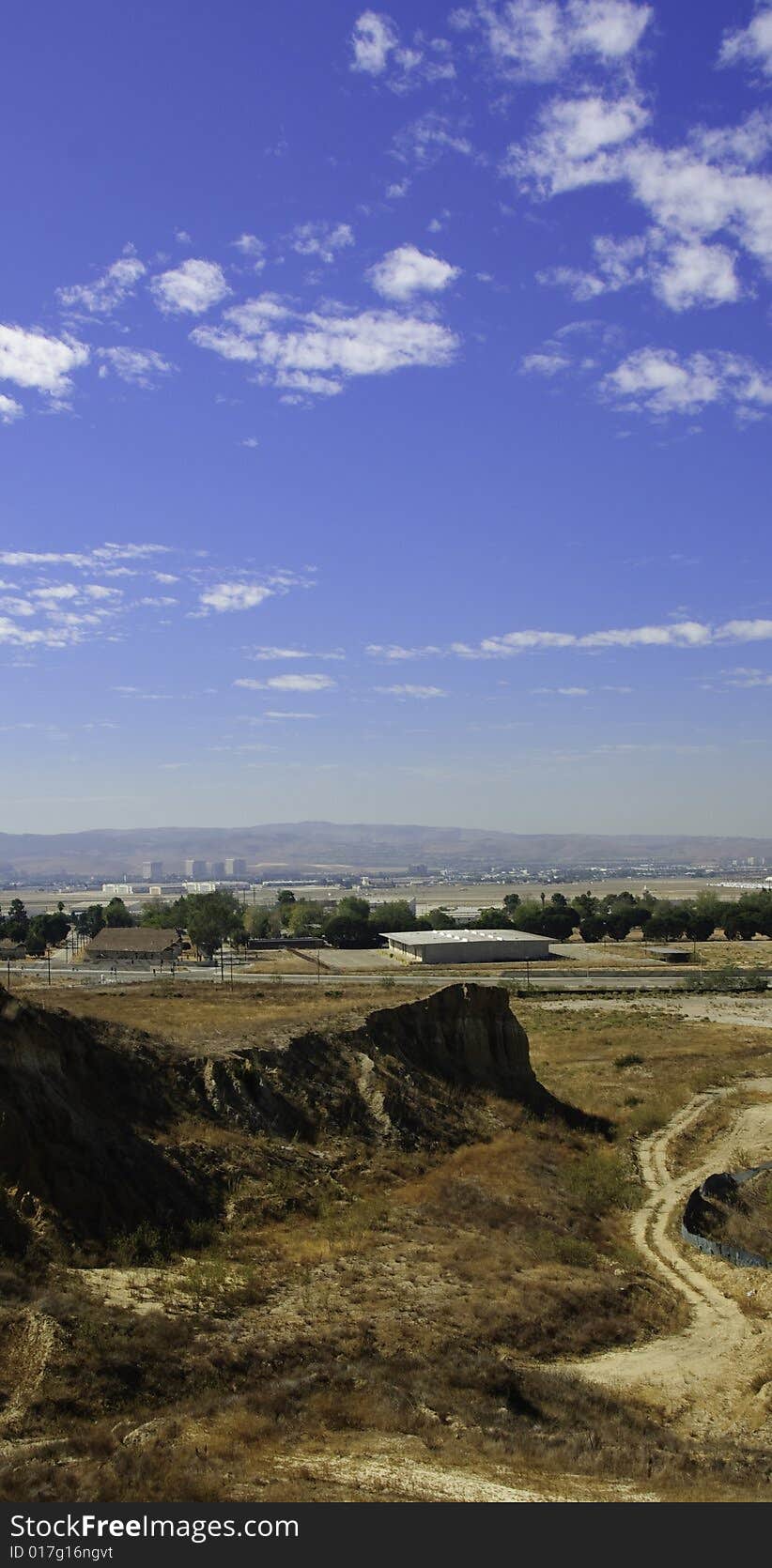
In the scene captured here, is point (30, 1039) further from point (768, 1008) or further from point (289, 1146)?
point (768, 1008)

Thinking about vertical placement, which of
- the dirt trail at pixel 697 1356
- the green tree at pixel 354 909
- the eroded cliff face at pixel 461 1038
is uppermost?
the eroded cliff face at pixel 461 1038

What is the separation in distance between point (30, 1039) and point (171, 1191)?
4.92 metres

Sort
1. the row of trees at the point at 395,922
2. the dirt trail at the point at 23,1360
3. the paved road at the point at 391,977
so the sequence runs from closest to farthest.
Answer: the dirt trail at the point at 23,1360 → the paved road at the point at 391,977 → the row of trees at the point at 395,922

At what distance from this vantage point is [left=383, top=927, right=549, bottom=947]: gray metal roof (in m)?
112

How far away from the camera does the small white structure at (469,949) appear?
10750 centimetres

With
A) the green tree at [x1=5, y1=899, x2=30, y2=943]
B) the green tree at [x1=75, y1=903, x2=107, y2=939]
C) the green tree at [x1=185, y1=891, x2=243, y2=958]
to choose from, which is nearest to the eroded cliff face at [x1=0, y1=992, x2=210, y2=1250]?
the green tree at [x1=185, y1=891, x2=243, y2=958]

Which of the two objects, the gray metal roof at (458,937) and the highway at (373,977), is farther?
the gray metal roof at (458,937)

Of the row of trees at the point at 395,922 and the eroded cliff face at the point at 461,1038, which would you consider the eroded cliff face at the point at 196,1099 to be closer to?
the eroded cliff face at the point at 461,1038

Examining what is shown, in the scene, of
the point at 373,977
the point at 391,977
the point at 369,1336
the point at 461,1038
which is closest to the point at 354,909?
the point at 373,977

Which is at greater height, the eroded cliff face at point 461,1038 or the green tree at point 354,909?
the eroded cliff face at point 461,1038

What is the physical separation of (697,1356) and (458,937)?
97.6 metres

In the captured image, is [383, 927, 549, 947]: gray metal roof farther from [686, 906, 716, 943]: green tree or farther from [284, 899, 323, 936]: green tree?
[686, 906, 716, 943]: green tree

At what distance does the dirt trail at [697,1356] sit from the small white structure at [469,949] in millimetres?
79251

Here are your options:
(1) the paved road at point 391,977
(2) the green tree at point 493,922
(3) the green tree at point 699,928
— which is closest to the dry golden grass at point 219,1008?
(1) the paved road at point 391,977
